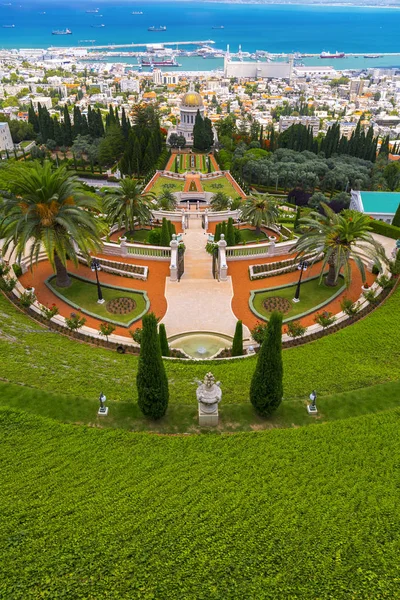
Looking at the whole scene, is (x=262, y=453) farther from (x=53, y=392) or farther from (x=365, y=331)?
(x=365, y=331)

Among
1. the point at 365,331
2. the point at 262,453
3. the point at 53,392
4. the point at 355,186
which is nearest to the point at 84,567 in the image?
the point at 262,453

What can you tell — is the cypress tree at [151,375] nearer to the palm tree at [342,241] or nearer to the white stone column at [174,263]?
the palm tree at [342,241]

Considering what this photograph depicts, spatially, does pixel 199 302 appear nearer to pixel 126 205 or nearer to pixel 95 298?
pixel 95 298

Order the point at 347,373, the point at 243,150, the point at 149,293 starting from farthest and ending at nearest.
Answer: the point at 243,150 < the point at 149,293 < the point at 347,373

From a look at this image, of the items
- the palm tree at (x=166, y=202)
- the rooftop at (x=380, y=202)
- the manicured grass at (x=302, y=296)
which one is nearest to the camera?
the manicured grass at (x=302, y=296)

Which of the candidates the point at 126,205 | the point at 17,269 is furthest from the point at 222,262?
the point at 17,269

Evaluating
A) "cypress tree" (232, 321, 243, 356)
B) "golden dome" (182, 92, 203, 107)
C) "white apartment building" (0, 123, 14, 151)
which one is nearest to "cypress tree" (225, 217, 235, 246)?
"cypress tree" (232, 321, 243, 356)

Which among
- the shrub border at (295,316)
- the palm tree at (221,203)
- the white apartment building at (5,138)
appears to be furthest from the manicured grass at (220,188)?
the white apartment building at (5,138)
